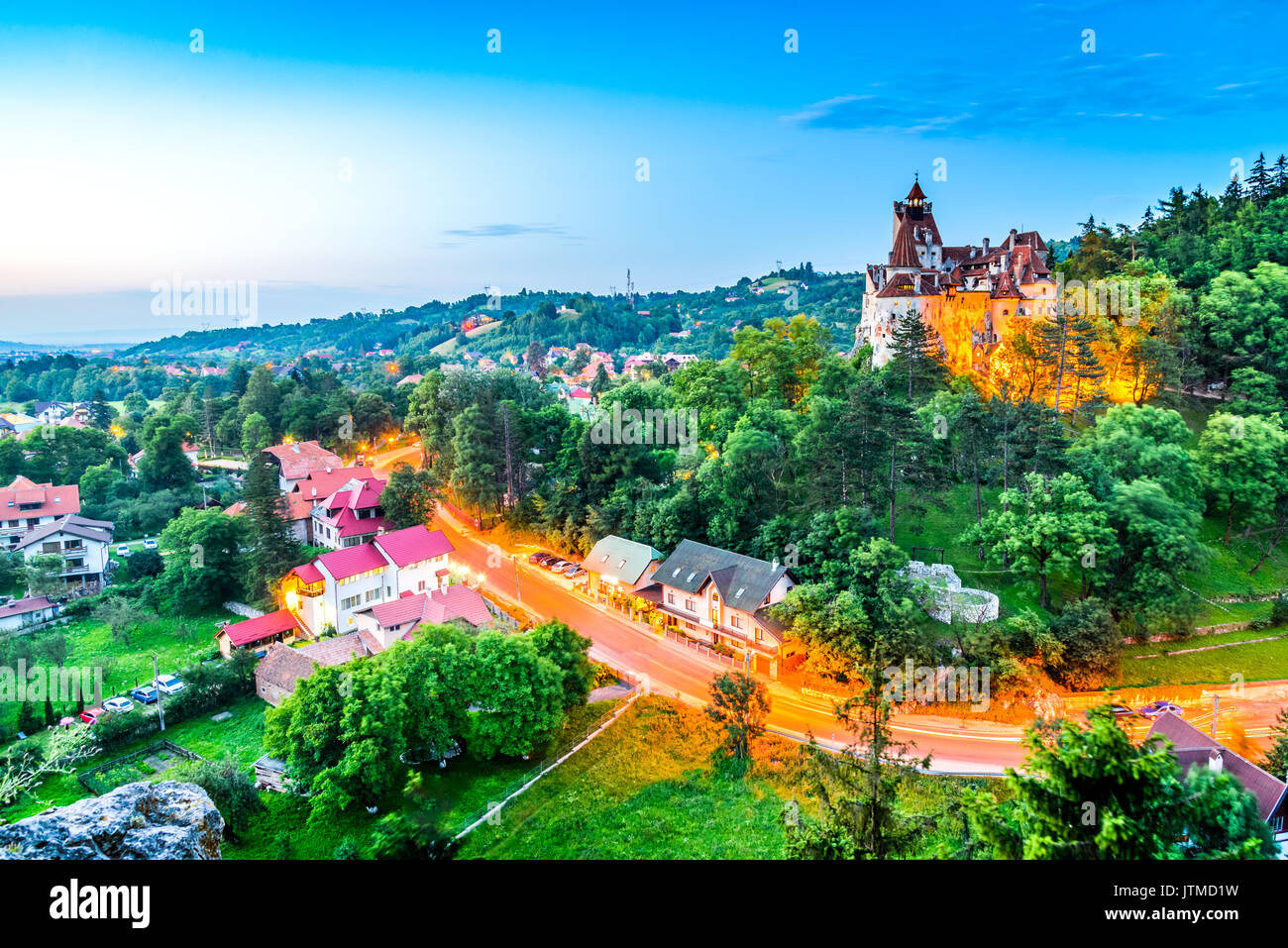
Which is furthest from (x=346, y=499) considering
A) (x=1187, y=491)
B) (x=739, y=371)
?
(x=1187, y=491)

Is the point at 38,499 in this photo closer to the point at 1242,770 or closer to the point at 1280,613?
the point at 1242,770

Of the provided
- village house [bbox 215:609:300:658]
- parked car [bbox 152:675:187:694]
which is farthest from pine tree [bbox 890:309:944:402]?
parked car [bbox 152:675:187:694]

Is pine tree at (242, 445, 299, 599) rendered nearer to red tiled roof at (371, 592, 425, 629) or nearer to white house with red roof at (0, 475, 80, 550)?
red tiled roof at (371, 592, 425, 629)

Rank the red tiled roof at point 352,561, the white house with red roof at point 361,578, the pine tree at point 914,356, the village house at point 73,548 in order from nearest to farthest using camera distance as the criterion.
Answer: the red tiled roof at point 352,561, the white house with red roof at point 361,578, the pine tree at point 914,356, the village house at point 73,548

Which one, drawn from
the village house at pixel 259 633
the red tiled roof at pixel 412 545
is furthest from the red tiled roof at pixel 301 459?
the village house at pixel 259 633

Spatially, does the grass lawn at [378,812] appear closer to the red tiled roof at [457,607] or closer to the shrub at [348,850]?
the shrub at [348,850]
